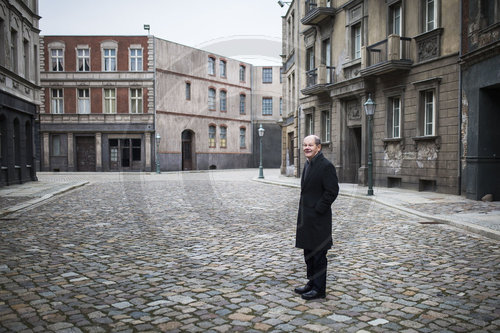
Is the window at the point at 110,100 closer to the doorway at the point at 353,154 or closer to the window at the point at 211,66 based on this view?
the window at the point at 211,66

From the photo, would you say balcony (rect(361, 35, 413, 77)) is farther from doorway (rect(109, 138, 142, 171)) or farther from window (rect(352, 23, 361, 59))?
doorway (rect(109, 138, 142, 171))

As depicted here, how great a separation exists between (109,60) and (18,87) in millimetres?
18569

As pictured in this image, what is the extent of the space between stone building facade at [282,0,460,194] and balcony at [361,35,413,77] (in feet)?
0.12

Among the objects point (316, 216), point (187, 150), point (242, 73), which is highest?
point (242, 73)

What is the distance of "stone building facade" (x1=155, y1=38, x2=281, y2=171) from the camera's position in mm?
38469

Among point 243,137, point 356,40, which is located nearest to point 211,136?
point 243,137

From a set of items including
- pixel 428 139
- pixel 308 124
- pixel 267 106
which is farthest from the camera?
pixel 267 106

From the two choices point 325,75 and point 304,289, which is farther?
point 325,75

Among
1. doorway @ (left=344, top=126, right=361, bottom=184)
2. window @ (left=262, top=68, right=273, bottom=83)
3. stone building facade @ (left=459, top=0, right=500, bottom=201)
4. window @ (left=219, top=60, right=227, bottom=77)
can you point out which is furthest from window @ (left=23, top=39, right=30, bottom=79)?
window @ (left=262, top=68, right=273, bottom=83)

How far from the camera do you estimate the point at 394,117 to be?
1778 cm

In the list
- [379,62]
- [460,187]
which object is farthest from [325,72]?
[460,187]

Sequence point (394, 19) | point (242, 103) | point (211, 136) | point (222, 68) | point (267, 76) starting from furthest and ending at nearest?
point (267, 76) < point (242, 103) < point (222, 68) < point (211, 136) < point (394, 19)

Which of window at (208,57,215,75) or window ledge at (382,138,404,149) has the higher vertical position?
window at (208,57,215,75)

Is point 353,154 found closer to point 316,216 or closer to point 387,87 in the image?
point 387,87
